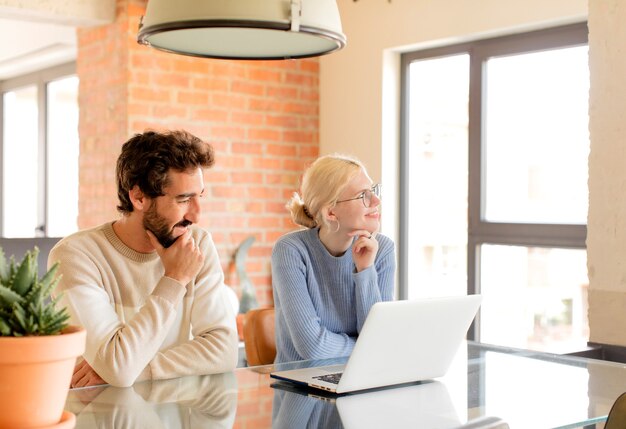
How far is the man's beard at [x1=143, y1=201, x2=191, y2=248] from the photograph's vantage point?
227 cm

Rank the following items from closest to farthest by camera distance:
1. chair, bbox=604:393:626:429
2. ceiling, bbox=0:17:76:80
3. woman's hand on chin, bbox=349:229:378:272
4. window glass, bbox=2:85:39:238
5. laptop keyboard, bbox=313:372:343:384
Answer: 1. chair, bbox=604:393:626:429
2. laptop keyboard, bbox=313:372:343:384
3. woman's hand on chin, bbox=349:229:378:272
4. ceiling, bbox=0:17:76:80
5. window glass, bbox=2:85:39:238

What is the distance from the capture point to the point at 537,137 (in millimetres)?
3959

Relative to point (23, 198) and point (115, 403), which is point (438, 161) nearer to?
point (115, 403)

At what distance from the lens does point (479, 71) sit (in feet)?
13.7

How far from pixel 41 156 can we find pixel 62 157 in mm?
182

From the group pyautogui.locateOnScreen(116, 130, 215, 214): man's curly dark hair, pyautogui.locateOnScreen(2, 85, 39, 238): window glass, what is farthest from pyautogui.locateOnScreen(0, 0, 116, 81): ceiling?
pyautogui.locateOnScreen(116, 130, 215, 214): man's curly dark hair

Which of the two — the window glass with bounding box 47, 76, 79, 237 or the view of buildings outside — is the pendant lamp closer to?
the view of buildings outside

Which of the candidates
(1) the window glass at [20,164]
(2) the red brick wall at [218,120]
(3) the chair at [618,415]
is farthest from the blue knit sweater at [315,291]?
(1) the window glass at [20,164]

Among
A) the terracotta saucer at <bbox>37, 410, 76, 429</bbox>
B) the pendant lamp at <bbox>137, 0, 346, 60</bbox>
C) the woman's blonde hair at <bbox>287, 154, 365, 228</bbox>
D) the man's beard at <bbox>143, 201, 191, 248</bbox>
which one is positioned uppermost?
the pendant lamp at <bbox>137, 0, 346, 60</bbox>

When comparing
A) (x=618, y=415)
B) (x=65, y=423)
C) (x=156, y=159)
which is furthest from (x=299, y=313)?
(x=65, y=423)

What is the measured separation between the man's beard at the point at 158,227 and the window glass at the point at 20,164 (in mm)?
4876

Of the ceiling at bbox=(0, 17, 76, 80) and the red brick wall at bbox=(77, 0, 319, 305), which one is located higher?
the ceiling at bbox=(0, 17, 76, 80)

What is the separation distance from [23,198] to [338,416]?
19.4ft

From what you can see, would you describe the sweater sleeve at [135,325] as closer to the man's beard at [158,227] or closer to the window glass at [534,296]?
the man's beard at [158,227]
